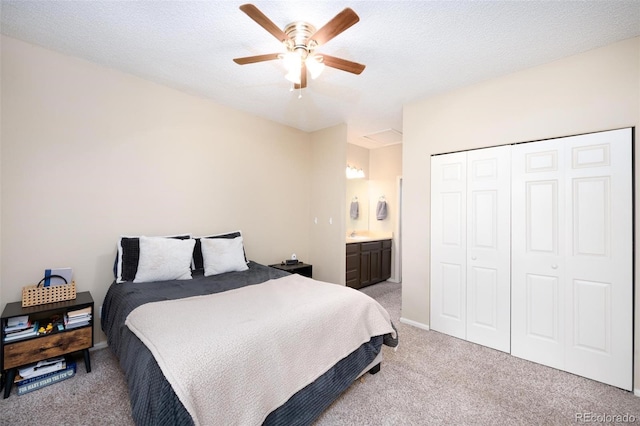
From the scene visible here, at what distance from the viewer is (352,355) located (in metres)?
1.97

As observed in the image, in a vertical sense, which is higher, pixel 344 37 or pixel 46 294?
pixel 344 37

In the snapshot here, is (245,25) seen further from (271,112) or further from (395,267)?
(395,267)

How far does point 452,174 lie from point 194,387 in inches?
116

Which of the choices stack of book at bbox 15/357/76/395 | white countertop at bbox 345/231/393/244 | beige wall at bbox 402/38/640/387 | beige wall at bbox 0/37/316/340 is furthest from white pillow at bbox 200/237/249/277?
white countertop at bbox 345/231/393/244

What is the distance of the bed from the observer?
1.21 metres

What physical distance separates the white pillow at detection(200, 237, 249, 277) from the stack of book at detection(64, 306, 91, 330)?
0.95 metres

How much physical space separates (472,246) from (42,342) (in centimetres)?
380

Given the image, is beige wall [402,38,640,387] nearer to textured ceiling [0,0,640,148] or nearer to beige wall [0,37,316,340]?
textured ceiling [0,0,640,148]

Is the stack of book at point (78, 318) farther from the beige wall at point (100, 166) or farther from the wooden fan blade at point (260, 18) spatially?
the wooden fan blade at point (260, 18)

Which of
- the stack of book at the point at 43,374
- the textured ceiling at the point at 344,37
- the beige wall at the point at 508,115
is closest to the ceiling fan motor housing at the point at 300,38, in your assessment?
the textured ceiling at the point at 344,37

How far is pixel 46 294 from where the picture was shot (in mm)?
2188

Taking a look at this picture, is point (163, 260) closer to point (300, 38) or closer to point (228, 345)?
point (228, 345)

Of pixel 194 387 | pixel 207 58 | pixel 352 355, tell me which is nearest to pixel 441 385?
pixel 352 355

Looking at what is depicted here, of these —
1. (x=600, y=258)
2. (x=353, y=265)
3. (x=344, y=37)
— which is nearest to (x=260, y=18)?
(x=344, y=37)
